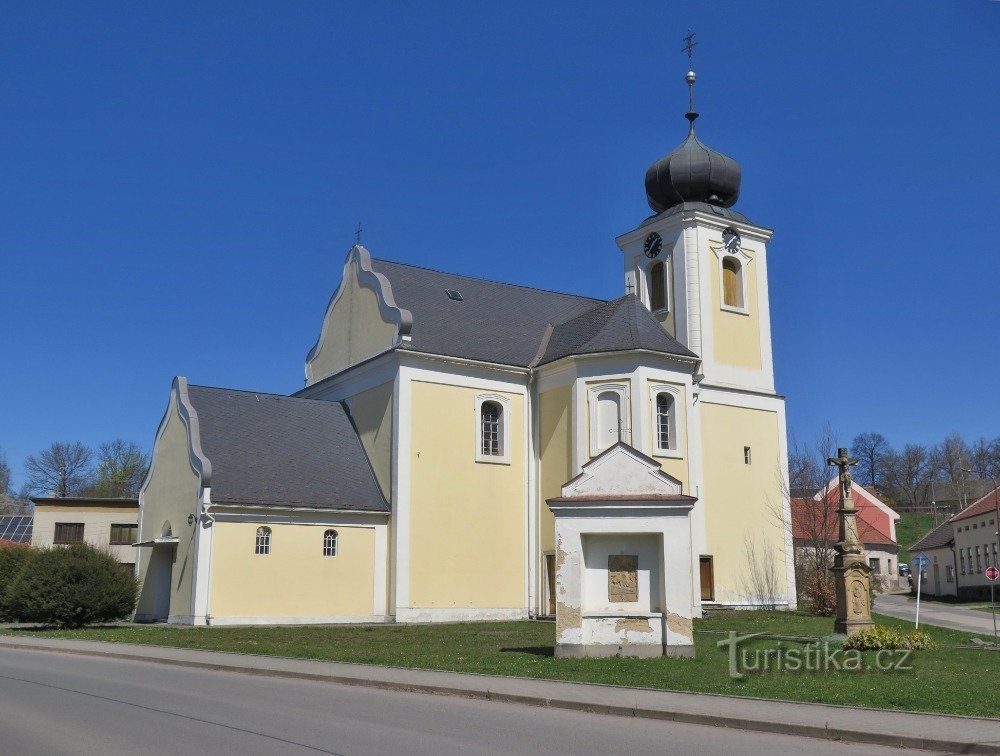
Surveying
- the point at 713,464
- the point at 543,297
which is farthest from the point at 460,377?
the point at 713,464

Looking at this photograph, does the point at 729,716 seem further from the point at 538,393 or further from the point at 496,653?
the point at 538,393

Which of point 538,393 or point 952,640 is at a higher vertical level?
point 538,393

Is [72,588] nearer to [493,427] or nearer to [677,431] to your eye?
[493,427]

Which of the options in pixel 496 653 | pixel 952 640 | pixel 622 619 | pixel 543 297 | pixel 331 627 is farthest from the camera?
pixel 543 297

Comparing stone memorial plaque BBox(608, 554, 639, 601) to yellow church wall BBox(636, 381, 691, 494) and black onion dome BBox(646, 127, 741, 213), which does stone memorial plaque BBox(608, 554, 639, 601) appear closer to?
yellow church wall BBox(636, 381, 691, 494)

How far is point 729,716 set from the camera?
10742 mm

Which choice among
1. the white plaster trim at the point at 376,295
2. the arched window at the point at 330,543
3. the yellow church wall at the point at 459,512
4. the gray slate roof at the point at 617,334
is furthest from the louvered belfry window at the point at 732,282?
the arched window at the point at 330,543

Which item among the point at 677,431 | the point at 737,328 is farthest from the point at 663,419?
the point at 737,328

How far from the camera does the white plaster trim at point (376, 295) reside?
31.7 m

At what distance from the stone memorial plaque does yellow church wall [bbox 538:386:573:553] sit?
1413cm

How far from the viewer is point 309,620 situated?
96.4ft

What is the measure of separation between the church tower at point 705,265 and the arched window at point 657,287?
36 millimetres

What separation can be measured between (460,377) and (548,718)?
71.5 feet

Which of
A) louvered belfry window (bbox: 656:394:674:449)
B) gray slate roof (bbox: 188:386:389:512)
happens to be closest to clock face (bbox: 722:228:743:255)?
louvered belfry window (bbox: 656:394:674:449)
